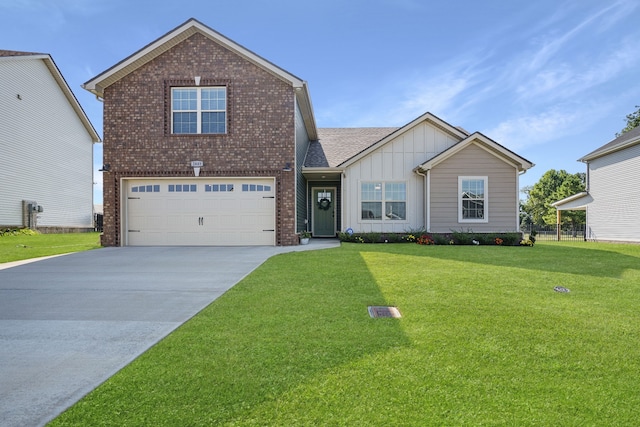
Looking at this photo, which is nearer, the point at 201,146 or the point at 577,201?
the point at 201,146

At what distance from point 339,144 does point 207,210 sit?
7.97 m

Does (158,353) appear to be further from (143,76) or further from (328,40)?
(328,40)

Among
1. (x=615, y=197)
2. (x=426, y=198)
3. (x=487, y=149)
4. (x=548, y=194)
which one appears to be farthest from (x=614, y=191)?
(x=548, y=194)

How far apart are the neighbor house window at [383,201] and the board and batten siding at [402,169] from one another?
0.16 meters

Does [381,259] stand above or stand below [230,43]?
below

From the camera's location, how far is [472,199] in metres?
13.4

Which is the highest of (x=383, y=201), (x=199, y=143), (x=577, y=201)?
(x=199, y=143)

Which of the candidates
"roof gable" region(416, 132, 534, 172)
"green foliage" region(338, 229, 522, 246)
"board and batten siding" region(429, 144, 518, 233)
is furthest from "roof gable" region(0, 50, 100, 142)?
"board and batten siding" region(429, 144, 518, 233)

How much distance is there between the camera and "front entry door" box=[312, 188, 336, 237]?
16984mm

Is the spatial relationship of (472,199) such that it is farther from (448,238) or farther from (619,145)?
(619,145)

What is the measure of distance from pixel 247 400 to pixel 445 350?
5.62ft

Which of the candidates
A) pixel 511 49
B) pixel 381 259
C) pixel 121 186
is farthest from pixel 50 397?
pixel 511 49

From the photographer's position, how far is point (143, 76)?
1242 cm

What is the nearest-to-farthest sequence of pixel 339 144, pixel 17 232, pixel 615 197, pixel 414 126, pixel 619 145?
pixel 414 126, pixel 17 232, pixel 619 145, pixel 339 144, pixel 615 197
